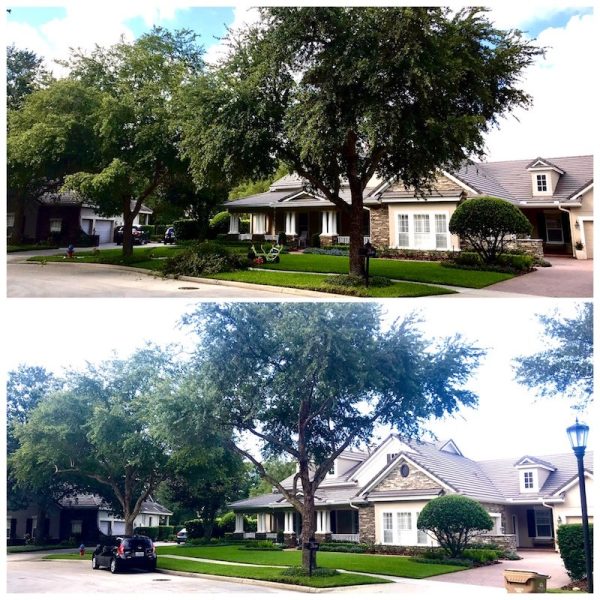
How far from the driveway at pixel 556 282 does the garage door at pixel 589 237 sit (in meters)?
1.03

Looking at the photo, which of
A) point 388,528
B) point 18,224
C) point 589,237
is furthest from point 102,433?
point 589,237

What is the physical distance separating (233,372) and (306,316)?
2184 mm

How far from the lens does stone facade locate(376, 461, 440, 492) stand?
18281 mm

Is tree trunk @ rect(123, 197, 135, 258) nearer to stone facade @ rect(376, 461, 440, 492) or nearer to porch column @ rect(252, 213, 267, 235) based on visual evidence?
porch column @ rect(252, 213, 267, 235)

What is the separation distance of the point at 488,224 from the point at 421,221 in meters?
3.93

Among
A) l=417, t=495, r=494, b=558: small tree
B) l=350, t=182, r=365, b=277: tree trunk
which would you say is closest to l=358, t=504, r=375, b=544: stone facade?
l=417, t=495, r=494, b=558: small tree

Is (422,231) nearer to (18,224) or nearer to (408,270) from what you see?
(408,270)

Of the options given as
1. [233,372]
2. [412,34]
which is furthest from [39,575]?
[412,34]

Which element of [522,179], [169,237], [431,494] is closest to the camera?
[431,494]

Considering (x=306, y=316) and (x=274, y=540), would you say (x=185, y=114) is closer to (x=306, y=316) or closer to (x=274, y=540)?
(x=306, y=316)

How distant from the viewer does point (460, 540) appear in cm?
1585

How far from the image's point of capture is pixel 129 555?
15.8 meters

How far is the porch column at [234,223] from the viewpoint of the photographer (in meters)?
27.9

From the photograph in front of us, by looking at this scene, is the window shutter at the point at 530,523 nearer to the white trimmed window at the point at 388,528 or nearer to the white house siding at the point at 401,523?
the white house siding at the point at 401,523
